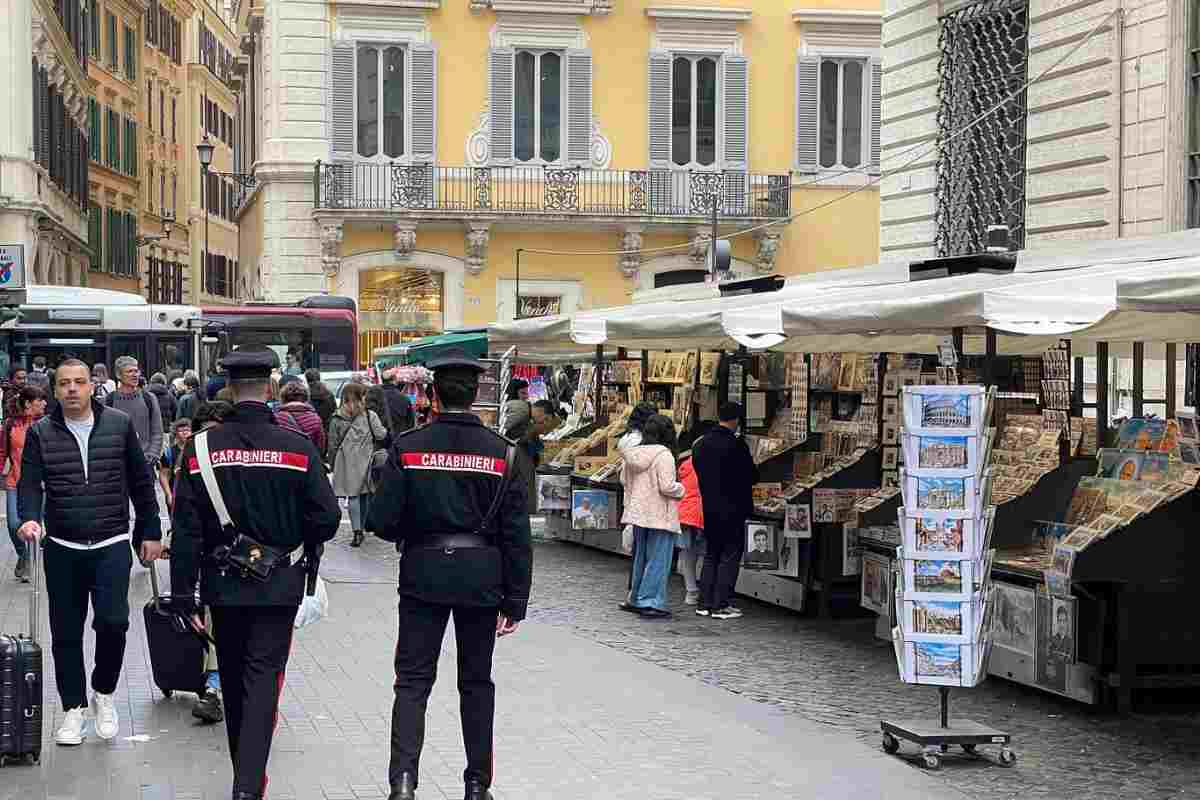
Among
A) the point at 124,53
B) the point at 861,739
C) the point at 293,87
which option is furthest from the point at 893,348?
the point at 124,53

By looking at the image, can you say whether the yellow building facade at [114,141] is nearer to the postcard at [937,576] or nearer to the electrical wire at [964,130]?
the electrical wire at [964,130]

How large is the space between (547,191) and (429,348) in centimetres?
707

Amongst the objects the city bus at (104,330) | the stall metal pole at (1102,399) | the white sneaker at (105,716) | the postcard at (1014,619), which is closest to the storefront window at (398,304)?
the city bus at (104,330)

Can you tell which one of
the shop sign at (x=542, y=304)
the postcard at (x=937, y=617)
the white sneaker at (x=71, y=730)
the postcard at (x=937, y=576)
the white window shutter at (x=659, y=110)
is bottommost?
the white sneaker at (x=71, y=730)

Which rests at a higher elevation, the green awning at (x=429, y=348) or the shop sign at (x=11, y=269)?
the shop sign at (x=11, y=269)

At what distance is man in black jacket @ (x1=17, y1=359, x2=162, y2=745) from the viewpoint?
826 cm

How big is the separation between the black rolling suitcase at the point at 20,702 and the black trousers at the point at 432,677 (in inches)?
78.9

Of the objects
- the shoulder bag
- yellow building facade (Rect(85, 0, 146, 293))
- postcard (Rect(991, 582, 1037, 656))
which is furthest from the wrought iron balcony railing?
the shoulder bag

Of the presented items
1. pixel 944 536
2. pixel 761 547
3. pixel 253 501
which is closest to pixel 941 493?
pixel 944 536

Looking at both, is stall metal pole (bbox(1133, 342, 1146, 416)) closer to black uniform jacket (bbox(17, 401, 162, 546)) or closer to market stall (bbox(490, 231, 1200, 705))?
market stall (bbox(490, 231, 1200, 705))

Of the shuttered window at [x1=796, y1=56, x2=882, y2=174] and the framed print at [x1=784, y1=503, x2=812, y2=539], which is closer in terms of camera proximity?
Answer: the framed print at [x1=784, y1=503, x2=812, y2=539]

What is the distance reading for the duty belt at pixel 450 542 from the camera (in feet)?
22.9

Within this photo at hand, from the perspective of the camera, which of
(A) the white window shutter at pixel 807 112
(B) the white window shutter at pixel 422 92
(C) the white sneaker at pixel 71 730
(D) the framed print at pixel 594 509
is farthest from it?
(A) the white window shutter at pixel 807 112

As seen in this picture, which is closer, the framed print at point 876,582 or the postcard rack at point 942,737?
the postcard rack at point 942,737
